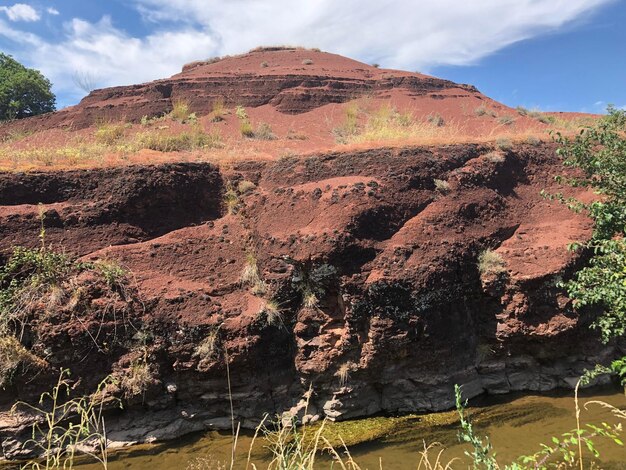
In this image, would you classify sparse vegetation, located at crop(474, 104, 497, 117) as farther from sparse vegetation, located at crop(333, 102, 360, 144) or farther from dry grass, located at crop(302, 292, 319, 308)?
dry grass, located at crop(302, 292, 319, 308)

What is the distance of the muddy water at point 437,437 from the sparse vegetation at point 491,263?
2183 millimetres

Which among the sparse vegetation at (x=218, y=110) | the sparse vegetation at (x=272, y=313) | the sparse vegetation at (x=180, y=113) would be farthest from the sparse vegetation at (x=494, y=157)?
the sparse vegetation at (x=180, y=113)

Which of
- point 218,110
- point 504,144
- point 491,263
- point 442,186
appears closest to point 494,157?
point 504,144

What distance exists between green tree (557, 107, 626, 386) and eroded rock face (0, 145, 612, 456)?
1.50 meters

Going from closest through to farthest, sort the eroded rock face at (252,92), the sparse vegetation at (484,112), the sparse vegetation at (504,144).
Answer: the sparse vegetation at (504,144), the sparse vegetation at (484,112), the eroded rock face at (252,92)

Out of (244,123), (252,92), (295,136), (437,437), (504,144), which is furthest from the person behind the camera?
(252,92)

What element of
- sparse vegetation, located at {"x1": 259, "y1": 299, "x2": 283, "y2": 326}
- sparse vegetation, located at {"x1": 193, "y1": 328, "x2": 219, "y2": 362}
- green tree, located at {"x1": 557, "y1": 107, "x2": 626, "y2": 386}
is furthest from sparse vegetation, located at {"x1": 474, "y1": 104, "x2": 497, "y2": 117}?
sparse vegetation, located at {"x1": 193, "y1": 328, "x2": 219, "y2": 362}

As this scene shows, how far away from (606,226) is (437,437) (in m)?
3.88

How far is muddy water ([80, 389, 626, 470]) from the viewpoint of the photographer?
19.8ft

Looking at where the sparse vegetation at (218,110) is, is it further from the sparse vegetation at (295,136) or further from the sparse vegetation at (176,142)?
the sparse vegetation at (176,142)

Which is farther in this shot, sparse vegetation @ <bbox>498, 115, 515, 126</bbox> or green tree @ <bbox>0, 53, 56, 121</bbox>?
green tree @ <bbox>0, 53, 56, 121</bbox>

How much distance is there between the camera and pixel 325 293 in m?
7.39

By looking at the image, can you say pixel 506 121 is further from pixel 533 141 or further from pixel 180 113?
pixel 180 113

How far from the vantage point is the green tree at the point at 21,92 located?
85.6ft
